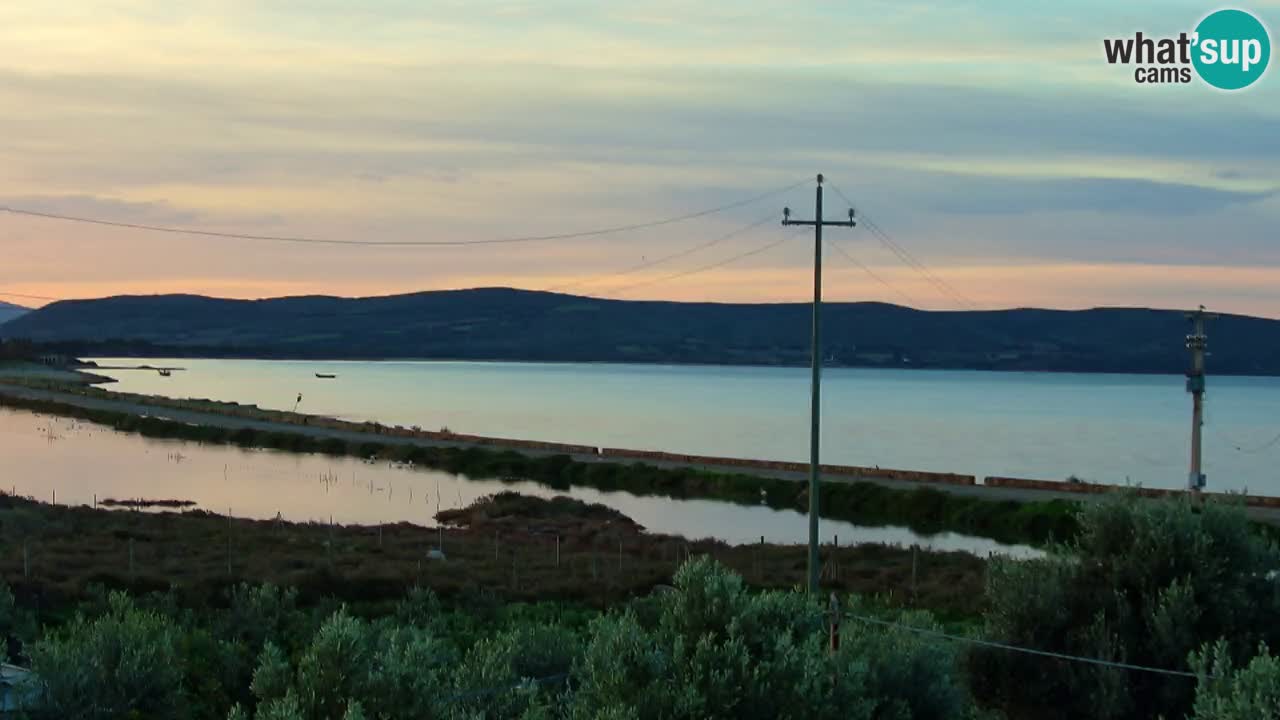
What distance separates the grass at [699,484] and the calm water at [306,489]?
6.00ft

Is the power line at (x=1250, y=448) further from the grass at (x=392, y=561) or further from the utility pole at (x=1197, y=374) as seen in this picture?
the utility pole at (x=1197, y=374)

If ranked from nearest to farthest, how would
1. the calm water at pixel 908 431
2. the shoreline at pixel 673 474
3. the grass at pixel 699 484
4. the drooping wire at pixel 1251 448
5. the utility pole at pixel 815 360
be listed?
1. the utility pole at pixel 815 360
2. the grass at pixel 699 484
3. the shoreline at pixel 673 474
4. the calm water at pixel 908 431
5. the drooping wire at pixel 1251 448

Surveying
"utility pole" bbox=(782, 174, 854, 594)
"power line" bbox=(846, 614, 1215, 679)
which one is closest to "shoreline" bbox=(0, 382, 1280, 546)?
"utility pole" bbox=(782, 174, 854, 594)

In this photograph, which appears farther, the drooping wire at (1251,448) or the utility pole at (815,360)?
the drooping wire at (1251,448)

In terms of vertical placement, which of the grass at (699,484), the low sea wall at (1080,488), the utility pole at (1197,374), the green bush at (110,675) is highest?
the utility pole at (1197,374)

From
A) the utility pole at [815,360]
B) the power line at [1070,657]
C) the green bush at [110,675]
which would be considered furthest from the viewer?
the utility pole at [815,360]

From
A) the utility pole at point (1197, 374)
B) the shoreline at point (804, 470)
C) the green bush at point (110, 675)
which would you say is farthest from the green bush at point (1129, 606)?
the shoreline at point (804, 470)

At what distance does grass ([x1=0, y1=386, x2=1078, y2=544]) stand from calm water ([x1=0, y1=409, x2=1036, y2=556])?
72.0 inches

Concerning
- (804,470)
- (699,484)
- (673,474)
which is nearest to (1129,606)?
(699,484)

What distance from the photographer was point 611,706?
38.5 ft

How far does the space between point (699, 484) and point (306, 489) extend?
2029cm

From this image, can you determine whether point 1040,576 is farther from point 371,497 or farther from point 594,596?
point 371,497

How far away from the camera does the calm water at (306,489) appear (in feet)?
191

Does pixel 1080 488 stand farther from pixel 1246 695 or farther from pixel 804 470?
pixel 1246 695
